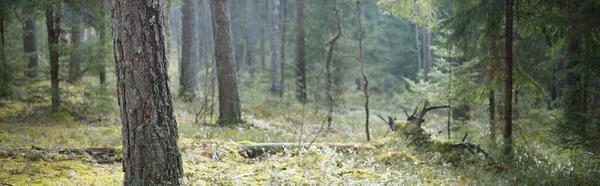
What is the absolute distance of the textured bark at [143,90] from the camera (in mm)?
4410

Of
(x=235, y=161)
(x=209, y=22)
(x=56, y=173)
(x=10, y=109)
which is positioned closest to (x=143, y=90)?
(x=56, y=173)

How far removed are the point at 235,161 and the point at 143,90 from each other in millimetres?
2744

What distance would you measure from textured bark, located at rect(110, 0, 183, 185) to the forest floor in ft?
2.46

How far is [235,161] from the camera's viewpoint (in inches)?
273

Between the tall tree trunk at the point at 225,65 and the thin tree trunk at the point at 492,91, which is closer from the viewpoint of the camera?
the thin tree trunk at the point at 492,91

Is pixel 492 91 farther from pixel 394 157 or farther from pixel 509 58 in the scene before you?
pixel 394 157

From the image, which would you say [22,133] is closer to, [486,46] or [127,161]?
[127,161]

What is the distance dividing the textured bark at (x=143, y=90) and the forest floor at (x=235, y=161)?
75cm

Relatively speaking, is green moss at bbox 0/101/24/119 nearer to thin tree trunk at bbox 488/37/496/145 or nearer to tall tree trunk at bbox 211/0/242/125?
tall tree trunk at bbox 211/0/242/125

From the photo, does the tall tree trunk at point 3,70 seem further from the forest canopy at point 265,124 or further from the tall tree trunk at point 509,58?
the tall tree trunk at point 509,58

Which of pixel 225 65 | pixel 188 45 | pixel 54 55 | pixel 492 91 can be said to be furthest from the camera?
pixel 188 45

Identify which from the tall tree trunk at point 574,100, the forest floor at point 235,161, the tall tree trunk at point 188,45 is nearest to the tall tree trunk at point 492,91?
the tall tree trunk at point 574,100

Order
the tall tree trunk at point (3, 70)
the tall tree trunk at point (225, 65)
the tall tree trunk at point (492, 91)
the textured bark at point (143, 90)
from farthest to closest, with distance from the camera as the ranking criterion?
the tall tree trunk at point (225, 65), the tall tree trunk at point (3, 70), the tall tree trunk at point (492, 91), the textured bark at point (143, 90)

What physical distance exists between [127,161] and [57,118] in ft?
21.1
